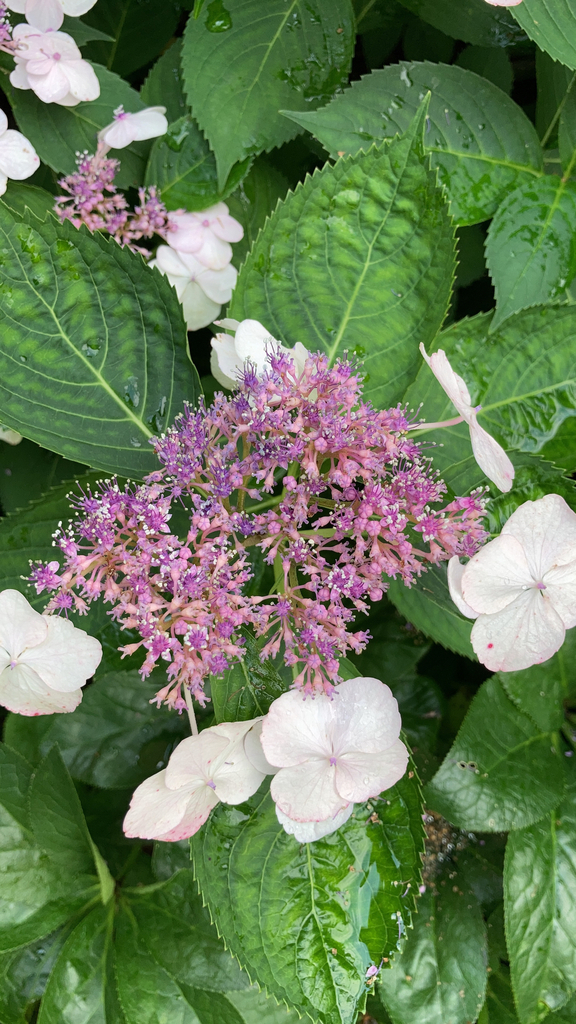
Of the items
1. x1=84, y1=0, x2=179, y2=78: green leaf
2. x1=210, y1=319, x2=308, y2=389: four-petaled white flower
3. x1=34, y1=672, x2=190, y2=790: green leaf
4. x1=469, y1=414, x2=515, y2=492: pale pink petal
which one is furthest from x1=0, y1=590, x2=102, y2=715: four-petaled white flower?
x1=84, y1=0, x2=179, y2=78: green leaf

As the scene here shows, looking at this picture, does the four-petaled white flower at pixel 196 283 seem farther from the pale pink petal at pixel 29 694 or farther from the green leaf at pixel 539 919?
the green leaf at pixel 539 919

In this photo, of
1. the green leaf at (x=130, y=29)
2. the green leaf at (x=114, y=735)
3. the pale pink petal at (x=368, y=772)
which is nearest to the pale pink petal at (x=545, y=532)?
the pale pink petal at (x=368, y=772)

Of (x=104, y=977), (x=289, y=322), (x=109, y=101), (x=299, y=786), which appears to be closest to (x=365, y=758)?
(x=299, y=786)

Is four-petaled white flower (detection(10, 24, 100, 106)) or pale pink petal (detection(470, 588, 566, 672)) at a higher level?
four-petaled white flower (detection(10, 24, 100, 106))

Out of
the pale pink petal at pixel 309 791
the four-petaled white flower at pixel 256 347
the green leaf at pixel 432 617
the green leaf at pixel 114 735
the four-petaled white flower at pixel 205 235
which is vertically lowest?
the green leaf at pixel 114 735

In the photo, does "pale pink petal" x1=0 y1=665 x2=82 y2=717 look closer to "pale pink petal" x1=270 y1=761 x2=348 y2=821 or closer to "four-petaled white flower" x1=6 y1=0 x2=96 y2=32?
"pale pink petal" x1=270 y1=761 x2=348 y2=821

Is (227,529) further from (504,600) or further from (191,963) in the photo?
(191,963)
